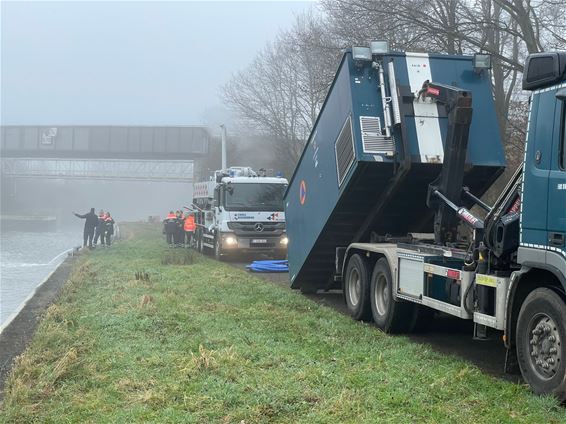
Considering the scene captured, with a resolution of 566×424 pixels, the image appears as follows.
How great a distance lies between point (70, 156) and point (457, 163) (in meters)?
65.2

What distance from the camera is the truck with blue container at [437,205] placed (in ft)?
18.3

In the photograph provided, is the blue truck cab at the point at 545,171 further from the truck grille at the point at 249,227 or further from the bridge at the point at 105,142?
the bridge at the point at 105,142

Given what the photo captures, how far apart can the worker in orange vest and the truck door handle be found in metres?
22.4

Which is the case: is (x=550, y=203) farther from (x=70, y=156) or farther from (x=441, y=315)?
(x=70, y=156)

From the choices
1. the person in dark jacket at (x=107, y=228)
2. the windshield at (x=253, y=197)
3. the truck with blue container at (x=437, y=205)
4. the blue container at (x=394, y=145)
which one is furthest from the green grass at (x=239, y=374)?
the person in dark jacket at (x=107, y=228)

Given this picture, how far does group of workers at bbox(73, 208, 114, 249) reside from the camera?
2597 cm

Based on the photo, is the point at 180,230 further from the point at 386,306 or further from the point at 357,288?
the point at 386,306

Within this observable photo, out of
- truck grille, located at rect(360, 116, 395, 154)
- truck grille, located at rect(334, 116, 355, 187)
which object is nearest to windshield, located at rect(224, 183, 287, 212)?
truck grille, located at rect(334, 116, 355, 187)

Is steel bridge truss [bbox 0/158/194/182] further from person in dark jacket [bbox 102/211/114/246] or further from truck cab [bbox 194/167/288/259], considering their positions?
truck cab [bbox 194/167/288/259]

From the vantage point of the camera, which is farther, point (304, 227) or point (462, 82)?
point (304, 227)

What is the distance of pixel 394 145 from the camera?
875 centimetres

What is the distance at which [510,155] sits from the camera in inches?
631

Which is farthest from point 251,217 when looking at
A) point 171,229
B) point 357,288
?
point 357,288

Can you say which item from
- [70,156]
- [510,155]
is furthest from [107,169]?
[510,155]
